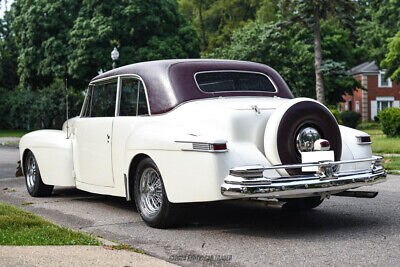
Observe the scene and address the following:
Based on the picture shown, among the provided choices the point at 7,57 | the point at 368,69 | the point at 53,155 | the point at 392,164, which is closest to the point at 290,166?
the point at 53,155

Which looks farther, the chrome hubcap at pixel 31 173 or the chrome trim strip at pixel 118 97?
the chrome hubcap at pixel 31 173

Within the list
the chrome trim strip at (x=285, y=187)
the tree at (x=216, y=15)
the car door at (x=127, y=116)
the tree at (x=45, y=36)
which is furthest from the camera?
the tree at (x=216, y=15)

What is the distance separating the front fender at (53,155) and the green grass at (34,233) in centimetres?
170

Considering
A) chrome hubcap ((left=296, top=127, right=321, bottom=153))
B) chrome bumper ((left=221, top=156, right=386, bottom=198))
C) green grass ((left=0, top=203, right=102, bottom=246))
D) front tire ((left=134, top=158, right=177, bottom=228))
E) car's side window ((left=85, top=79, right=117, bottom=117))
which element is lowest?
green grass ((left=0, top=203, right=102, bottom=246))

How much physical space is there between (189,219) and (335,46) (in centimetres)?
4150

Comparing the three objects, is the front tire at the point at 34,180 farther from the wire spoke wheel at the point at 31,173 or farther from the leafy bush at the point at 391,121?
the leafy bush at the point at 391,121

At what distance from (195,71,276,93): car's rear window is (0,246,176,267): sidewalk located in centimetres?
245

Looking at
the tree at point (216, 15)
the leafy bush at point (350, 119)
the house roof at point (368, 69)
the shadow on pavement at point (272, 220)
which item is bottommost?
the leafy bush at point (350, 119)

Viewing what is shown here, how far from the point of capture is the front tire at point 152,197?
20.4 feet

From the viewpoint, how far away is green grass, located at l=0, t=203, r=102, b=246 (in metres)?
5.46

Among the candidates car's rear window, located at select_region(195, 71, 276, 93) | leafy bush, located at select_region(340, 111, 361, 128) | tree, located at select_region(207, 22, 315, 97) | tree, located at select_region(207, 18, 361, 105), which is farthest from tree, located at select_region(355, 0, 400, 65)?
car's rear window, located at select_region(195, 71, 276, 93)

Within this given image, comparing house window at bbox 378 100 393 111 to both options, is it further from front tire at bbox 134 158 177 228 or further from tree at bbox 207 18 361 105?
front tire at bbox 134 158 177 228

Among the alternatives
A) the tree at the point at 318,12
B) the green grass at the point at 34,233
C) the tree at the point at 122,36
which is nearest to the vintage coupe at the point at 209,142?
the green grass at the point at 34,233

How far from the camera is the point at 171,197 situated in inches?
237
